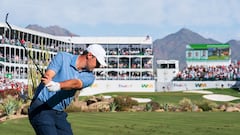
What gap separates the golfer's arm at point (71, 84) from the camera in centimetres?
661

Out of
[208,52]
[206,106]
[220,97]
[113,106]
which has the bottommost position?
[220,97]

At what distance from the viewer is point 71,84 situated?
6.70m

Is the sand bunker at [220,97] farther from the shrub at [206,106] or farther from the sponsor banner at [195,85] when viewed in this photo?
the shrub at [206,106]

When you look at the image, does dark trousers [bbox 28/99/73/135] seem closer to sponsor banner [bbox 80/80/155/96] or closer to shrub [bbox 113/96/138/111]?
shrub [bbox 113/96/138/111]

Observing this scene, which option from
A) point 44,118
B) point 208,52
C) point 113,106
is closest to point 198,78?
point 208,52

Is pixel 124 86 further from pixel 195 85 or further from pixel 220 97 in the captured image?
pixel 220 97

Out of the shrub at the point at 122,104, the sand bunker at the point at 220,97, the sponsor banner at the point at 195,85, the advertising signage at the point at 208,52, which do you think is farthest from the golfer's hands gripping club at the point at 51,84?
the advertising signage at the point at 208,52

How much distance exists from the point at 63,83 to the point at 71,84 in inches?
5.3

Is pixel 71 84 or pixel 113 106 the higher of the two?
pixel 71 84

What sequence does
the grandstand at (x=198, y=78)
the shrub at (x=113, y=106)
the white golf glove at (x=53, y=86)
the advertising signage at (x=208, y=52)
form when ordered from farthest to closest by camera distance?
1. the advertising signage at (x=208, y=52)
2. the grandstand at (x=198, y=78)
3. the shrub at (x=113, y=106)
4. the white golf glove at (x=53, y=86)

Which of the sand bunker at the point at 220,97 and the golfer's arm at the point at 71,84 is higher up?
the golfer's arm at the point at 71,84

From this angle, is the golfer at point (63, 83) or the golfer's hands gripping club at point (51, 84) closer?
the golfer's hands gripping club at point (51, 84)

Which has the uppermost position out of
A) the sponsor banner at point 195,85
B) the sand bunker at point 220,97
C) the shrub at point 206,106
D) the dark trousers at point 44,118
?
the dark trousers at point 44,118

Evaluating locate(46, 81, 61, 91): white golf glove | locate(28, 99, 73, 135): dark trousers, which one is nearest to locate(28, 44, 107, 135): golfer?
locate(28, 99, 73, 135): dark trousers
